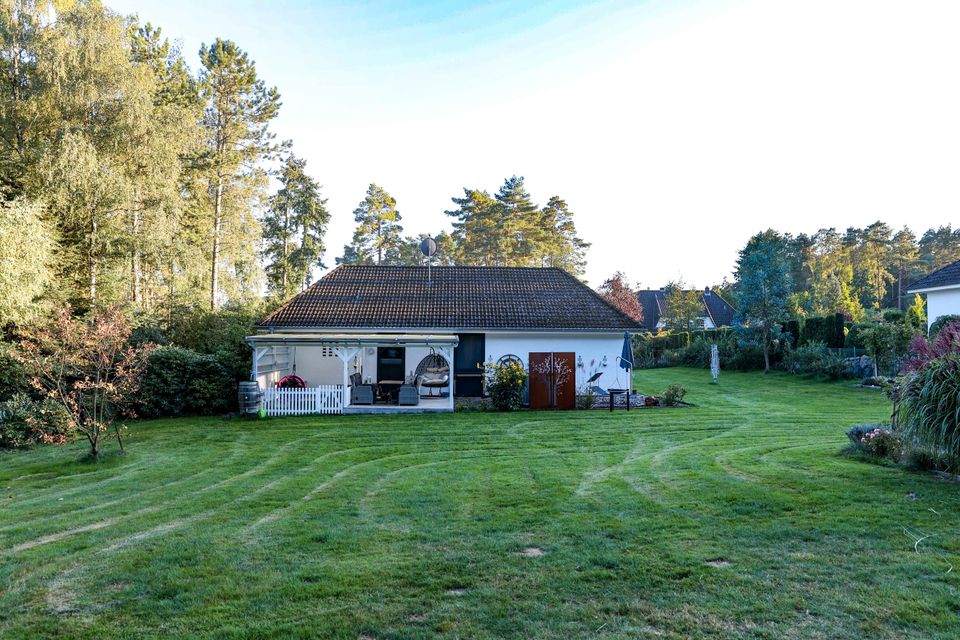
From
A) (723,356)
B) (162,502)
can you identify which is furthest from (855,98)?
(723,356)

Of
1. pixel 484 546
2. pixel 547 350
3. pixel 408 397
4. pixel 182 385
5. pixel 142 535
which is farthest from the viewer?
pixel 547 350

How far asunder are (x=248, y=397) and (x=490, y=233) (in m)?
29.5

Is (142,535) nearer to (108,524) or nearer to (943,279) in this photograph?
(108,524)

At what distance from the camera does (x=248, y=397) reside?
47.3 ft

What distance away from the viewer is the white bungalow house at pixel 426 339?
1609 cm

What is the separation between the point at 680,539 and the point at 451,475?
3831 mm

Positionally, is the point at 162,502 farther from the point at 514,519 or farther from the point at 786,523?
the point at 786,523

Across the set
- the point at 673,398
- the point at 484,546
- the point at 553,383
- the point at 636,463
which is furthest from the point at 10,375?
the point at 673,398

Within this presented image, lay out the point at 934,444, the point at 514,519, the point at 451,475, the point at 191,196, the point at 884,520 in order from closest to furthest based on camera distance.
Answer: the point at 884,520, the point at 514,519, the point at 934,444, the point at 451,475, the point at 191,196

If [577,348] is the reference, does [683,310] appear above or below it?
above

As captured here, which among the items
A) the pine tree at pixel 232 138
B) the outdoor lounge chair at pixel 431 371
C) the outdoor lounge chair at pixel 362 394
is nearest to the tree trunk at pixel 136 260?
the pine tree at pixel 232 138

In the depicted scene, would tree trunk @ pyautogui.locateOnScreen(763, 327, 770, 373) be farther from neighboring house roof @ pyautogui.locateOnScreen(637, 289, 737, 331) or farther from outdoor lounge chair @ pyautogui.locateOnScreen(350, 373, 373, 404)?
neighboring house roof @ pyautogui.locateOnScreen(637, 289, 737, 331)

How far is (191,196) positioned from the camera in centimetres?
2398

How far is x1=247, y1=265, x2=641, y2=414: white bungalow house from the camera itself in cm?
1609
